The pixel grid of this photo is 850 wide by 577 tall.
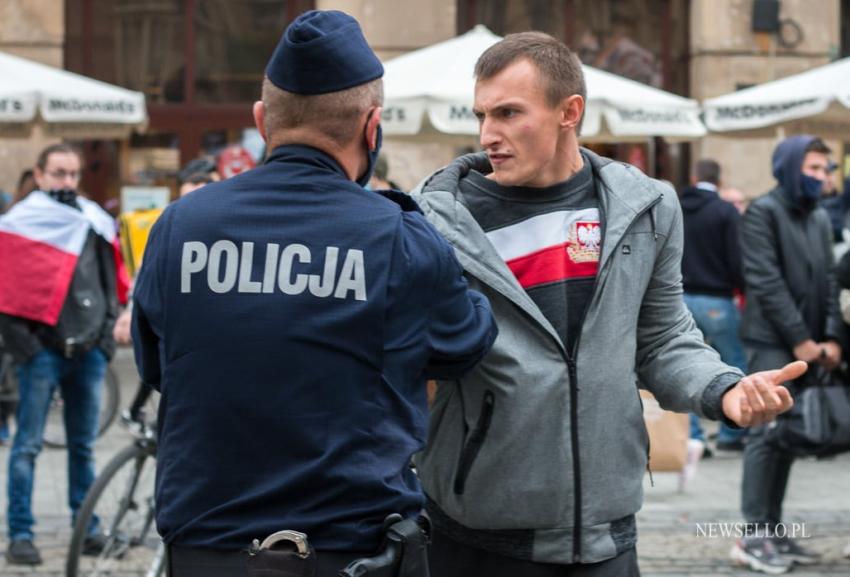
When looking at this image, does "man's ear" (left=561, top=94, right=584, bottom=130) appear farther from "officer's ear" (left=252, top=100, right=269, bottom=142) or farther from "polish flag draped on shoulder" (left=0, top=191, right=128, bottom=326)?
"polish flag draped on shoulder" (left=0, top=191, right=128, bottom=326)

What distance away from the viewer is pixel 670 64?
55.9 feet

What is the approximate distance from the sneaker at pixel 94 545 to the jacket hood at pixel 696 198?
5222 millimetres

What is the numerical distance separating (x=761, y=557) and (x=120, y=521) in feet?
9.54

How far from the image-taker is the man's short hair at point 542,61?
352 cm

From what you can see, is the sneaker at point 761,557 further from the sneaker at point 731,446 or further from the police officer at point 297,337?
the police officer at point 297,337

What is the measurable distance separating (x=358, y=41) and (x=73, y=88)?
8672mm

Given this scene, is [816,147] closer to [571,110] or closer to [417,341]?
[571,110]

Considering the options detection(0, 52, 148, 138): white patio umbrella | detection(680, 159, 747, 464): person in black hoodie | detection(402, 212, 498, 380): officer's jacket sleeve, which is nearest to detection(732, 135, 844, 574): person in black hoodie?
detection(680, 159, 747, 464): person in black hoodie

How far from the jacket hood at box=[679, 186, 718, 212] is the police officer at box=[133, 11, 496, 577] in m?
7.85

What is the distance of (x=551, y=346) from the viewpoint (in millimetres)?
3463

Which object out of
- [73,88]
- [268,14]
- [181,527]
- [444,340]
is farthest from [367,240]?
[268,14]

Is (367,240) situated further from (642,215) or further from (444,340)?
(642,215)

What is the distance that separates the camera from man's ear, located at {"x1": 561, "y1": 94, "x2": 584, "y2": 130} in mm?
3559

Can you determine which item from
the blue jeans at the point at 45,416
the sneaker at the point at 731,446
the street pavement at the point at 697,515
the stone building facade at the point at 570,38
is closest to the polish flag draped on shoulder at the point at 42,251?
the blue jeans at the point at 45,416
